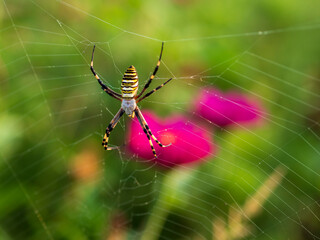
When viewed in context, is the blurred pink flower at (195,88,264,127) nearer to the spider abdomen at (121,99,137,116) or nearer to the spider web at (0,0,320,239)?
the spider web at (0,0,320,239)

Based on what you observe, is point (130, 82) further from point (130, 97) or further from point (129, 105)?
point (129, 105)

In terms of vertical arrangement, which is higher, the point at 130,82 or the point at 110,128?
the point at 110,128

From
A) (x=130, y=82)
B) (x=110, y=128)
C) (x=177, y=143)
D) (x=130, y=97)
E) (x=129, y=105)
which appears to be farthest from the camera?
(x=110, y=128)

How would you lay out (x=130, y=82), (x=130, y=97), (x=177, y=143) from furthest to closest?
(x=130, y=97) → (x=177, y=143) → (x=130, y=82)

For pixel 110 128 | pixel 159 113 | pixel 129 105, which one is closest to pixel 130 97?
pixel 129 105

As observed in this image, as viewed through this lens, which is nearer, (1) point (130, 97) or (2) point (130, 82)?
(2) point (130, 82)

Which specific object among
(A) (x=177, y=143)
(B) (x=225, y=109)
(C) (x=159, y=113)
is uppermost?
(C) (x=159, y=113)

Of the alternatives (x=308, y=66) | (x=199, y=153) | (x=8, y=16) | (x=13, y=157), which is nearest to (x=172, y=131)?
(x=199, y=153)

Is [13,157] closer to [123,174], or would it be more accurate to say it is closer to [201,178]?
[123,174]
